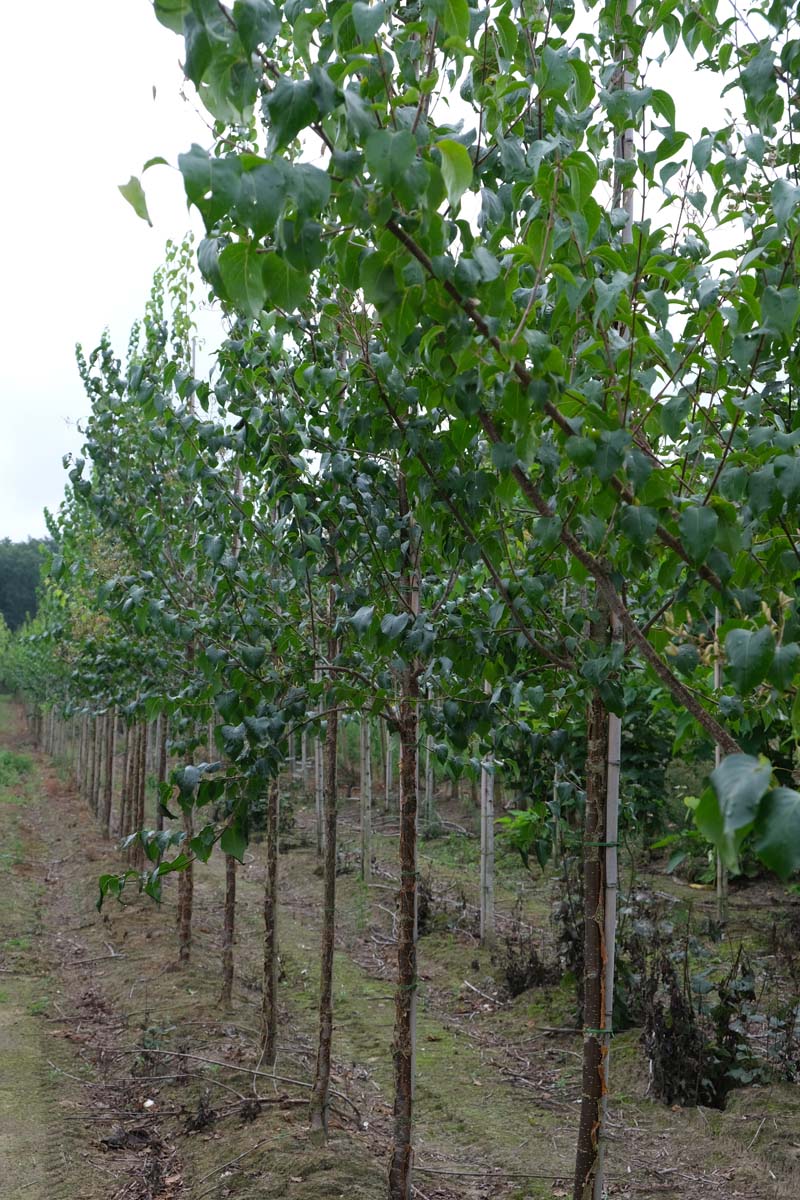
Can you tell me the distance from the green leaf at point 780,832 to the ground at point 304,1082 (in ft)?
14.1

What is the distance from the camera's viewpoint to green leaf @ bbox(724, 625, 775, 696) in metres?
1.43

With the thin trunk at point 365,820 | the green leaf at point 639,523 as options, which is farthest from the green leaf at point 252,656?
the thin trunk at point 365,820

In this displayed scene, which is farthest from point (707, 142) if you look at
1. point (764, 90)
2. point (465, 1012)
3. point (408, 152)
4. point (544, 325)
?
point (465, 1012)

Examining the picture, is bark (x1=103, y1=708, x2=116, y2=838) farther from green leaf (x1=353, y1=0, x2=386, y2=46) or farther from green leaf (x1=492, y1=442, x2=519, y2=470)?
green leaf (x1=353, y1=0, x2=386, y2=46)

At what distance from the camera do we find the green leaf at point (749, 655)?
56.1 inches

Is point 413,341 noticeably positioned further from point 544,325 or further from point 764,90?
point 764,90

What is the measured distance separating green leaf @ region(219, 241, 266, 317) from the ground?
438 cm

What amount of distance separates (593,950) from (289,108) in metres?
2.69

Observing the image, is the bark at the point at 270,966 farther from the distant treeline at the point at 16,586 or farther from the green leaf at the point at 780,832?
the distant treeline at the point at 16,586

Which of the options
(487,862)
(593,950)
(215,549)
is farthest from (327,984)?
(487,862)

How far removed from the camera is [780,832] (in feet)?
3.25

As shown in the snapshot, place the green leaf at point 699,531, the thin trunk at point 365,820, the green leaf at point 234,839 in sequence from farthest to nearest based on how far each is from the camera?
the thin trunk at point 365,820, the green leaf at point 234,839, the green leaf at point 699,531

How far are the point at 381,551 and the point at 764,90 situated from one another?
7.79ft

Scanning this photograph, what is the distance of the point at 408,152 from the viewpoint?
126cm
